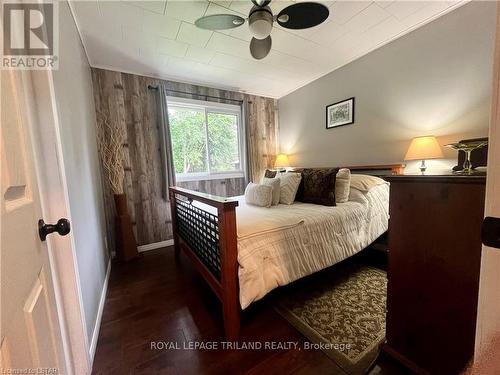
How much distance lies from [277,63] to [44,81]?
8.38 ft

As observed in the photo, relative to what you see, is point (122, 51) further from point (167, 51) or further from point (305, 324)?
point (305, 324)

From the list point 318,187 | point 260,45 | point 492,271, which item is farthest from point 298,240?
point 260,45

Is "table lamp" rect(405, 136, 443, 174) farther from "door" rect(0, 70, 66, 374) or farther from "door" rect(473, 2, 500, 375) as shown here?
"door" rect(0, 70, 66, 374)

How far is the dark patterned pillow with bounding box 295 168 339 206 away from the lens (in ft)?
7.39

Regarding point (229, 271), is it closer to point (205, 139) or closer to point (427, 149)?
point (427, 149)

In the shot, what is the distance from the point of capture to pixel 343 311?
1.57m

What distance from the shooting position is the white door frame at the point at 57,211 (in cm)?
96

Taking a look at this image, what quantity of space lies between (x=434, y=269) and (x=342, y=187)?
1.42m

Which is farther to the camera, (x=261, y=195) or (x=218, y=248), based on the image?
(x=261, y=195)

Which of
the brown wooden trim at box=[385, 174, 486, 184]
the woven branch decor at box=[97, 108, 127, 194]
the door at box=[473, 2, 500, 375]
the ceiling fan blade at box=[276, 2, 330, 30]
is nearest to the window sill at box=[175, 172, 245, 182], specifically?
the woven branch decor at box=[97, 108, 127, 194]

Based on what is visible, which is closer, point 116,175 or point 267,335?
point 267,335

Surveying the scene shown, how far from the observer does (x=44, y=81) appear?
962 mm

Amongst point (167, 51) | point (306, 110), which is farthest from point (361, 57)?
point (167, 51)

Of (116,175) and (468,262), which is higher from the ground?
(116,175)
